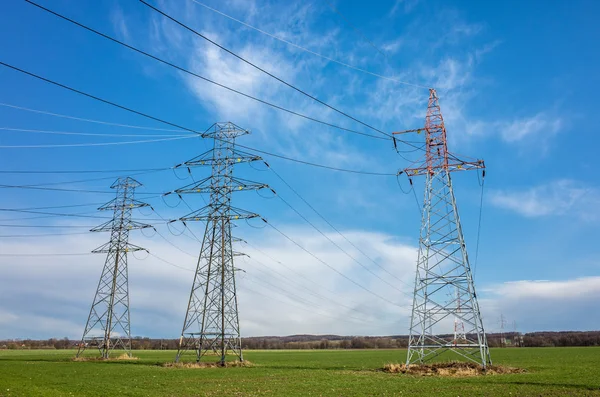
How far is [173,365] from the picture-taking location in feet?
147

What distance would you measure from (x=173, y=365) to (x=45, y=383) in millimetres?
16799

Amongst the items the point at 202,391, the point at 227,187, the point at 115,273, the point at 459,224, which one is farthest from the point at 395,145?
the point at 115,273

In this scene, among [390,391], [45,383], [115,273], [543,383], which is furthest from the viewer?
[115,273]

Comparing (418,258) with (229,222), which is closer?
(418,258)

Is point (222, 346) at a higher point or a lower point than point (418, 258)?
lower

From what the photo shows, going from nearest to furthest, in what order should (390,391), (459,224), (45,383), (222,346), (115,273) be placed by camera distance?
1. (390,391)
2. (45,383)
3. (459,224)
4. (222,346)
5. (115,273)

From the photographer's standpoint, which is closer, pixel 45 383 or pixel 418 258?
pixel 45 383

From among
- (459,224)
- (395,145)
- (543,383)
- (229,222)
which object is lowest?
(543,383)

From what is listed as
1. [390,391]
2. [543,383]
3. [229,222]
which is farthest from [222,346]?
[543,383]

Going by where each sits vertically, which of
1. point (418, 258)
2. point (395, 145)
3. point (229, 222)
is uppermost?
point (395, 145)

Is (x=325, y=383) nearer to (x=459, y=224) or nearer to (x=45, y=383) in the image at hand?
(x=459, y=224)

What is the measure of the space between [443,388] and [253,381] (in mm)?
11872

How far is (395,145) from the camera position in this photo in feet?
114

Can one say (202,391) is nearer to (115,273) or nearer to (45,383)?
(45,383)
